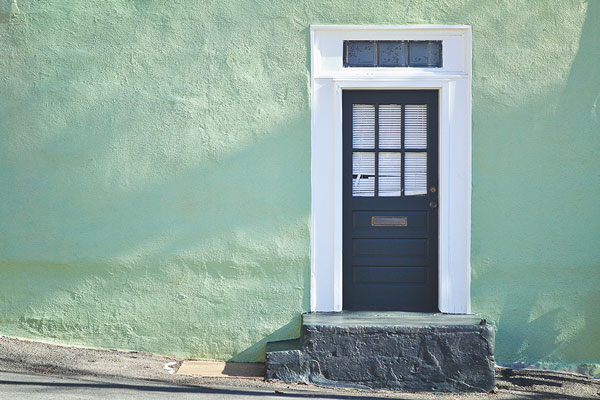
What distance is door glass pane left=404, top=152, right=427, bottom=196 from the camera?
6578 mm

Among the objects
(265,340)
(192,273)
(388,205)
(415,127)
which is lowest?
(265,340)

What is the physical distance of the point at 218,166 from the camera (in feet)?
21.0

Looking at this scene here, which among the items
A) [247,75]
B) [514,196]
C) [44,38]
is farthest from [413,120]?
[44,38]

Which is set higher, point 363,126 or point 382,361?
point 363,126

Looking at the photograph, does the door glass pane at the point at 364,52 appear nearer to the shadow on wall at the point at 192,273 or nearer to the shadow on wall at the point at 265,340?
the shadow on wall at the point at 192,273

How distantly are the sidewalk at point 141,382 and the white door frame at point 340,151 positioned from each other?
83 cm

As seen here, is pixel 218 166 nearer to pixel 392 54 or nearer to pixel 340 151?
pixel 340 151

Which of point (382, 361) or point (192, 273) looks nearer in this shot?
point (382, 361)

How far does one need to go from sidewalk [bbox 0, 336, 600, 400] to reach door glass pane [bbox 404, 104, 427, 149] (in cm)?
214

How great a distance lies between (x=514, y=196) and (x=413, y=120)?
1118mm

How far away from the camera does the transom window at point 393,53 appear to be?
652cm

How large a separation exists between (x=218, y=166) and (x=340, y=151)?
109 centimetres

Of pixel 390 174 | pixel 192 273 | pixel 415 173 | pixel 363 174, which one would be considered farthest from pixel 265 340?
pixel 415 173

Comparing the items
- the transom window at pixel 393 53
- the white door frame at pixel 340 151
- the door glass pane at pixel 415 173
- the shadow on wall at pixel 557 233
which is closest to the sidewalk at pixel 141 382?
the shadow on wall at pixel 557 233
